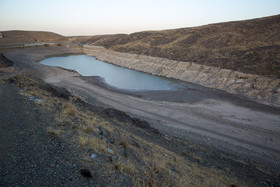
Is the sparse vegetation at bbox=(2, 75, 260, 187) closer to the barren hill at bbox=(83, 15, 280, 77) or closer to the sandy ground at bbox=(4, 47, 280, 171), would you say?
the sandy ground at bbox=(4, 47, 280, 171)

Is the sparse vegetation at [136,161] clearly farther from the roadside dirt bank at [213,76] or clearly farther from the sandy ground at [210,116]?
the roadside dirt bank at [213,76]

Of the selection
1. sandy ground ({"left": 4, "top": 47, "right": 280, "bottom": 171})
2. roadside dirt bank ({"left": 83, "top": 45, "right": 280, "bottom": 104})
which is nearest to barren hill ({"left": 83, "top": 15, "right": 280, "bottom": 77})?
roadside dirt bank ({"left": 83, "top": 45, "right": 280, "bottom": 104})

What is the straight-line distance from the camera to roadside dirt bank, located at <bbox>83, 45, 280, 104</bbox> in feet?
73.8

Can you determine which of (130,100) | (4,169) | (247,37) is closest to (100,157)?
(4,169)

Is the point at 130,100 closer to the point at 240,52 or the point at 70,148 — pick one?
the point at 70,148

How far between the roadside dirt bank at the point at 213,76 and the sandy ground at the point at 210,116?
2.06 metres

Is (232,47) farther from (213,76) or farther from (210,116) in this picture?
(210,116)

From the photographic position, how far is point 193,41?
45.7 metres

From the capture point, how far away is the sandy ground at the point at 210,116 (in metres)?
12.4

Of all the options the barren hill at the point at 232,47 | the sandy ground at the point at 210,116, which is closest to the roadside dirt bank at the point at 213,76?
the barren hill at the point at 232,47

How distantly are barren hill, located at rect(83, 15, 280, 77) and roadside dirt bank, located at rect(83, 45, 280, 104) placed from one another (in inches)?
56.2

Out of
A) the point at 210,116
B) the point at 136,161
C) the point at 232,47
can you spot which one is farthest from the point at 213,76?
the point at 136,161

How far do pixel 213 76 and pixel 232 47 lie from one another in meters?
10.7

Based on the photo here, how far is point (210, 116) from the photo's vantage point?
1775 cm
